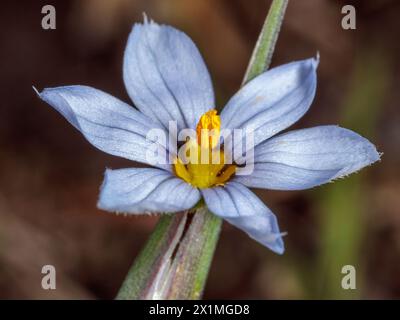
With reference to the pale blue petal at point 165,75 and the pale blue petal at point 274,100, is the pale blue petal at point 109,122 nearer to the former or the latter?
the pale blue petal at point 165,75

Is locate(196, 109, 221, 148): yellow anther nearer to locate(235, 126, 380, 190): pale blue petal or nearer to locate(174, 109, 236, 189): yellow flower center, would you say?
locate(174, 109, 236, 189): yellow flower center

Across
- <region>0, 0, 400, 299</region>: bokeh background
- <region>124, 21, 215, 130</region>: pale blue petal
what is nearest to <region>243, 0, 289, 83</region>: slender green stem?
<region>124, 21, 215, 130</region>: pale blue petal

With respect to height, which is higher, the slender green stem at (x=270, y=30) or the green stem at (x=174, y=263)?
the slender green stem at (x=270, y=30)

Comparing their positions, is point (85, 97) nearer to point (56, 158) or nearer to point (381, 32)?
point (56, 158)

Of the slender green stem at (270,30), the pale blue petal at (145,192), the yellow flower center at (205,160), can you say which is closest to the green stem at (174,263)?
the pale blue petal at (145,192)

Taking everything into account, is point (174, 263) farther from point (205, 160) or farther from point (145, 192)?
point (205, 160)

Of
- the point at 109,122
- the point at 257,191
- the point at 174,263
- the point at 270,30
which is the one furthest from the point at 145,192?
the point at 257,191
